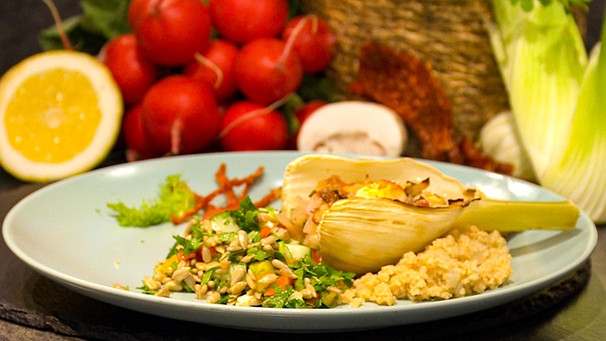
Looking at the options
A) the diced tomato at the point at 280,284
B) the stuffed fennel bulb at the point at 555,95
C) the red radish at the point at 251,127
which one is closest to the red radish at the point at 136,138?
the red radish at the point at 251,127

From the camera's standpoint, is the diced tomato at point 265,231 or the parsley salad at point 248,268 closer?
the parsley salad at point 248,268

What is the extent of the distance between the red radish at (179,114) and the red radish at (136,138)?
0.41 feet

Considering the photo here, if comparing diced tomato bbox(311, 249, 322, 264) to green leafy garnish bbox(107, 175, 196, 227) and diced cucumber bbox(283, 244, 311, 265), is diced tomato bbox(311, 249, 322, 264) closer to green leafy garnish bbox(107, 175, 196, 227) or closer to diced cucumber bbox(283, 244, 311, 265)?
diced cucumber bbox(283, 244, 311, 265)

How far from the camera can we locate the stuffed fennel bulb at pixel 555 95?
1.79m

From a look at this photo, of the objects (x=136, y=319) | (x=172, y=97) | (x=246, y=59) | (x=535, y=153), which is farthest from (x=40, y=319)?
(x=535, y=153)

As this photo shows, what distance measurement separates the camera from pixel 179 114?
2.06 metres

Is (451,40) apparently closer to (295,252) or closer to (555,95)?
(555,95)

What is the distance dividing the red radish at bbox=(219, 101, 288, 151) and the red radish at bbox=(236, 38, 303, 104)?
32mm

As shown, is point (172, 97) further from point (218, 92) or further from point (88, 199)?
point (88, 199)

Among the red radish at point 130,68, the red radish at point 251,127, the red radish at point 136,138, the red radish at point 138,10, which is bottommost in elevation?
the red radish at point 136,138

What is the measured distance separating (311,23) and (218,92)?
0.32 m

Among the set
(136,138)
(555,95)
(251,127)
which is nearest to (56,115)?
(136,138)

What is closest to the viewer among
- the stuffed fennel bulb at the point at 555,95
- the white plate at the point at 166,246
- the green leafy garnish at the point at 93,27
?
the white plate at the point at 166,246

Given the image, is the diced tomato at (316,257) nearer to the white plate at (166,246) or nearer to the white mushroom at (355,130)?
the white plate at (166,246)
